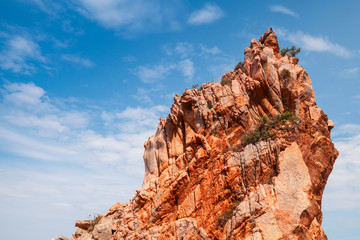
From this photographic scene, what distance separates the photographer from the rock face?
73.9ft

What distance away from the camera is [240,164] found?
86.0 ft

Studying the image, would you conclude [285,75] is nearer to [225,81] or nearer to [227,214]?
[225,81]

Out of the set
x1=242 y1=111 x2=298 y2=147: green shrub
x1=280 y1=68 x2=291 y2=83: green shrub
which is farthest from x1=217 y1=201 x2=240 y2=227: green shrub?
x1=280 y1=68 x2=291 y2=83: green shrub

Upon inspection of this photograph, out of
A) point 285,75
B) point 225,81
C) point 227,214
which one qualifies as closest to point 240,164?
point 227,214

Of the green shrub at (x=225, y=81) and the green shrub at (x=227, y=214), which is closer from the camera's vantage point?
the green shrub at (x=227, y=214)

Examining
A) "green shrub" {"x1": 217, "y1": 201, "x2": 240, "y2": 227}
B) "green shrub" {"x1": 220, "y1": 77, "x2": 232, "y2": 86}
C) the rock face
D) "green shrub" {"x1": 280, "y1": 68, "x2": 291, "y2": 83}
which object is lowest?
"green shrub" {"x1": 217, "y1": 201, "x2": 240, "y2": 227}

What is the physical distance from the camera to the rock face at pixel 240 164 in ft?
73.9

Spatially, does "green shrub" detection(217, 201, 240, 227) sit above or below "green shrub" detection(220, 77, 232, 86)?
below

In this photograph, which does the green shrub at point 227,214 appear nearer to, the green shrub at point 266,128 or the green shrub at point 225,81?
the green shrub at point 266,128

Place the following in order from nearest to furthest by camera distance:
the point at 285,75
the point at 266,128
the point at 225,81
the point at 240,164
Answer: the point at 240,164
the point at 266,128
the point at 285,75
the point at 225,81

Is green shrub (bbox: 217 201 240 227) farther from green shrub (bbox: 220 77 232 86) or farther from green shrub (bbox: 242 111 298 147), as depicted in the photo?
green shrub (bbox: 220 77 232 86)

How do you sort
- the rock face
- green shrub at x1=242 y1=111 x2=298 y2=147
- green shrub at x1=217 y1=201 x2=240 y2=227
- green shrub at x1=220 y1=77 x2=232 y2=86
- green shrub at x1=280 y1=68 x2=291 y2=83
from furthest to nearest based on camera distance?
green shrub at x1=220 y1=77 x2=232 y2=86
green shrub at x1=280 y1=68 x2=291 y2=83
green shrub at x1=242 y1=111 x2=298 y2=147
green shrub at x1=217 y1=201 x2=240 y2=227
the rock face

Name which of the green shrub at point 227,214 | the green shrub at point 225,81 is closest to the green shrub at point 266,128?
the green shrub at point 227,214

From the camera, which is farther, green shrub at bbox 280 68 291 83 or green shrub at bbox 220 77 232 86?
green shrub at bbox 220 77 232 86
